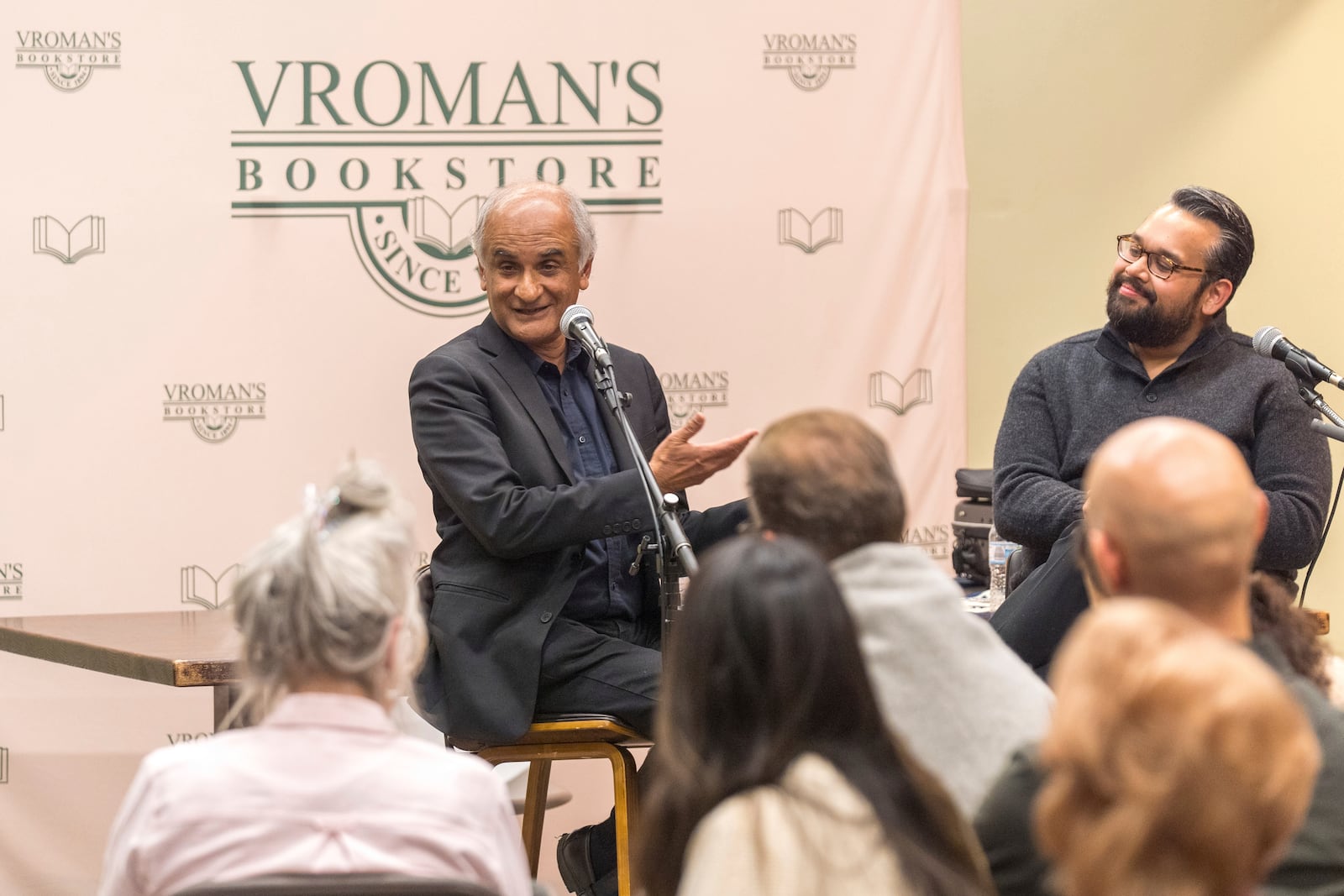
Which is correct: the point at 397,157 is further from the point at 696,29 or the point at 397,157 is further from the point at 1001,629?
the point at 1001,629

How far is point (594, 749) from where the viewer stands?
3061 mm

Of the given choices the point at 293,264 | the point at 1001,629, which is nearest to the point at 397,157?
the point at 293,264

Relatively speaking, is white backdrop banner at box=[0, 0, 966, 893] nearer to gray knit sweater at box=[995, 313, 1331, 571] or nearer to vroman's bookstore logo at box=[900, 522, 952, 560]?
vroman's bookstore logo at box=[900, 522, 952, 560]

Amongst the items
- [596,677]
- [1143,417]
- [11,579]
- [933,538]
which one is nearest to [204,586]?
[11,579]

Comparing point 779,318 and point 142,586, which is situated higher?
point 779,318

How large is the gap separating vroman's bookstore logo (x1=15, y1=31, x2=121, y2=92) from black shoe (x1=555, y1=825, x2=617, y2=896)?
2215 mm

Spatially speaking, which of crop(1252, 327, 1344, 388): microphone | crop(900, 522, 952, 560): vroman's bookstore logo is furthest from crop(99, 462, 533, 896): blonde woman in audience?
crop(900, 522, 952, 560): vroman's bookstore logo

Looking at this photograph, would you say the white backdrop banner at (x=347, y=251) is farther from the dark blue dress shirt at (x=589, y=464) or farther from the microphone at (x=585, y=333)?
the microphone at (x=585, y=333)

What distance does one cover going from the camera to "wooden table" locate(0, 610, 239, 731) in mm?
2877

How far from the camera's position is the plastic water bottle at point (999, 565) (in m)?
3.59

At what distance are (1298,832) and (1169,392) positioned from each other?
1.90 metres

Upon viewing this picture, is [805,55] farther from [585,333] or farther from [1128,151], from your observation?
[585,333]

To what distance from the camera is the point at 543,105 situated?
3.92 meters

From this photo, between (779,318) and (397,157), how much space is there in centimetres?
109
